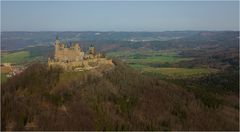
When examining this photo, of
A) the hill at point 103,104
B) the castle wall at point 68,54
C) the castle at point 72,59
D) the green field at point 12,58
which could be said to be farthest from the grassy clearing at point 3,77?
the green field at point 12,58

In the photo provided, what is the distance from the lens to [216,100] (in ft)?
230

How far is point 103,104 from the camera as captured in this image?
60.6 m

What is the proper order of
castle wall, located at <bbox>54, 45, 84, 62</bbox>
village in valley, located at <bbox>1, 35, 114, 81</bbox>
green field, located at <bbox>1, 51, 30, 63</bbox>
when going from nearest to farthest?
village in valley, located at <bbox>1, 35, 114, 81</bbox> → castle wall, located at <bbox>54, 45, 84, 62</bbox> → green field, located at <bbox>1, 51, 30, 63</bbox>

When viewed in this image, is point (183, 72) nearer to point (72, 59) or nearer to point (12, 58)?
point (72, 59)

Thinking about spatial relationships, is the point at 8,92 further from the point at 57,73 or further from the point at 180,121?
the point at 180,121

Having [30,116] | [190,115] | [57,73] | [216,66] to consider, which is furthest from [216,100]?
[216,66]

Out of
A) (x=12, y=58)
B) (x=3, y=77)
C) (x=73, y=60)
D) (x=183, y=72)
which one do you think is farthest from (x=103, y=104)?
(x=12, y=58)

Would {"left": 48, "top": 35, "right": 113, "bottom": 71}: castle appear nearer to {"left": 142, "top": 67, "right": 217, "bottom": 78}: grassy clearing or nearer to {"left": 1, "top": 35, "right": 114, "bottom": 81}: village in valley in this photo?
{"left": 1, "top": 35, "right": 114, "bottom": 81}: village in valley

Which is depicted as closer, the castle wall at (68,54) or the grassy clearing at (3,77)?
the castle wall at (68,54)

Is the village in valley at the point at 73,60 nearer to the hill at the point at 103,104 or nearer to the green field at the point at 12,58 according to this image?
the hill at the point at 103,104

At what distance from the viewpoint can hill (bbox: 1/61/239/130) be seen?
53562 millimetres

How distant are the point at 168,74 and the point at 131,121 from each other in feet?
166

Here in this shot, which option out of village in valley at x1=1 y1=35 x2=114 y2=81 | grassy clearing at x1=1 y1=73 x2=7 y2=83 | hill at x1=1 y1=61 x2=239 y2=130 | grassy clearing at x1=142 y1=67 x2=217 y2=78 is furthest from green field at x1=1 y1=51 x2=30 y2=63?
hill at x1=1 y1=61 x2=239 y2=130

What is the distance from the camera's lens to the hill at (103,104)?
53.6 m
